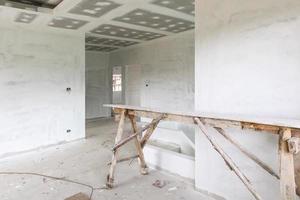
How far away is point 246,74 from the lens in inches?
96.3

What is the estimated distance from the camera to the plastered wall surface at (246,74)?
2.14 m

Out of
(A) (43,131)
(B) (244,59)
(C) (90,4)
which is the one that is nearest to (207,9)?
(B) (244,59)

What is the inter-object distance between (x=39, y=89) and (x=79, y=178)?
265 cm

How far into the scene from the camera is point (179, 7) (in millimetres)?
3934

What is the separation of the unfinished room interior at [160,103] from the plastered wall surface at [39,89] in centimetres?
2

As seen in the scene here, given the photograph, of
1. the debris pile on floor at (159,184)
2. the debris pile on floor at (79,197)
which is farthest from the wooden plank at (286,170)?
the debris pile on floor at (79,197)

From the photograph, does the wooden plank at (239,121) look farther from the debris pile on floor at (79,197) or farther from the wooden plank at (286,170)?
the debris pile on floor at (79,197)

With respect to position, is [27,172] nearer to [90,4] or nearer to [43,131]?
[43,131]

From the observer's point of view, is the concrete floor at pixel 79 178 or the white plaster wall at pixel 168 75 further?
the white plaster wall at pixel 168 75

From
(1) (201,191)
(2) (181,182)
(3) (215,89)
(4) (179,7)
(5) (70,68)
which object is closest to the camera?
(3) (215,89)

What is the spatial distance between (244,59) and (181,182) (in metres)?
1.92

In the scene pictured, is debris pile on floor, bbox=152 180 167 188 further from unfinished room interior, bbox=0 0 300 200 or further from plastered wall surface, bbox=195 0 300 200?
plastered wall surface, bbox=195 0 300 200

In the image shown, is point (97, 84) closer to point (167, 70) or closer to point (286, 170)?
point (167, 70)

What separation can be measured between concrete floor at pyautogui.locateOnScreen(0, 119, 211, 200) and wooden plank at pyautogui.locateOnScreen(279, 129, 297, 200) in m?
1.33
